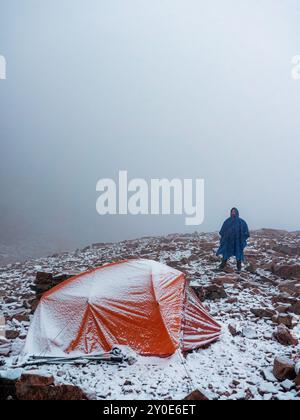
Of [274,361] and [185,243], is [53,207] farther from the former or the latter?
[274,361]

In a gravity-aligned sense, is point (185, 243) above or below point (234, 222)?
below

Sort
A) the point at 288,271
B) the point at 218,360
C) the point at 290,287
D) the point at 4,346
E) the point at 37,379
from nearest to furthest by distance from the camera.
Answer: the point at 37,379, the point at 218,360, the point at 4,346, the point at 290,287, the point at 288,271

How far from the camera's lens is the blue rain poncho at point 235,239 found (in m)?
11.7

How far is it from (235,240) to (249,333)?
5.24 meters

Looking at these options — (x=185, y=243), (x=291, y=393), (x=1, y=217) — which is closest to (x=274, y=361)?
(x=291, y=393)

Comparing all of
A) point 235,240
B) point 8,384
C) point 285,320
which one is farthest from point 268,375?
point 235,240

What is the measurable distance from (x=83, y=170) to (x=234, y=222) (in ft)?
368

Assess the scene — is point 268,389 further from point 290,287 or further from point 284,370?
point 290,287

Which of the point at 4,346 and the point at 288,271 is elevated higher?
the point at 288,271

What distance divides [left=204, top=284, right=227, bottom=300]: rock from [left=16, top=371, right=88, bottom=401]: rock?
200 inches

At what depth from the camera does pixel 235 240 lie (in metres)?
11.8

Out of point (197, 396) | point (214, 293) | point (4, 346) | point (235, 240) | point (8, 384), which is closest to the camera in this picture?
point (197, 396)
